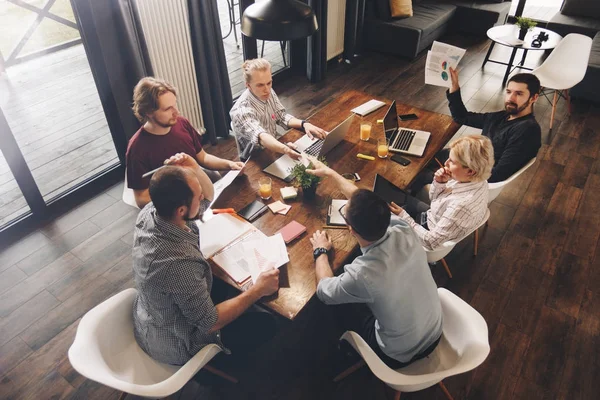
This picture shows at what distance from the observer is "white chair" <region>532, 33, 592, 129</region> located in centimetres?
429

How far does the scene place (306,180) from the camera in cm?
219

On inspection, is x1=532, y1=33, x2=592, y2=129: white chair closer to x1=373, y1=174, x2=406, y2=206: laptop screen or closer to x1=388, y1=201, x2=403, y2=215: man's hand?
x1=373, y1=174, x2=406, y2=206: laptop screen

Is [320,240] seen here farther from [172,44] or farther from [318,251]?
[172,44]

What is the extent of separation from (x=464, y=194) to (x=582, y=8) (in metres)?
5.75

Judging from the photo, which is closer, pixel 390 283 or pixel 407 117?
pixel 390 283

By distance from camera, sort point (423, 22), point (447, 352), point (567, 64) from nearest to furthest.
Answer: point (447, 352) < point (567, 64) < point (423, 22)

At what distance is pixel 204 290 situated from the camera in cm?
164

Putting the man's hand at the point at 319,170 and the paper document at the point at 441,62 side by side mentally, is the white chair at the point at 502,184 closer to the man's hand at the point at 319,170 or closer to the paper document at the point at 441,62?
the paper document at the point at 441,62

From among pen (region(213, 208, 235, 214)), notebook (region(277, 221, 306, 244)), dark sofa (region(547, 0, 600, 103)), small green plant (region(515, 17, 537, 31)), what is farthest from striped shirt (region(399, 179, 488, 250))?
dark sofa (region(547, 0, 600, 103))

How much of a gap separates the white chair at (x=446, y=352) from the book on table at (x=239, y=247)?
0.50 metres

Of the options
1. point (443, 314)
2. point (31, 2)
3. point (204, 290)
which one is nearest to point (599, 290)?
point (443, 314)

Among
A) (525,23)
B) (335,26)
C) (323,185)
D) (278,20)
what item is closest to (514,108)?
(323,185)

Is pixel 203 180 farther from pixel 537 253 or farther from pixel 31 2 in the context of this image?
pixel 31 2

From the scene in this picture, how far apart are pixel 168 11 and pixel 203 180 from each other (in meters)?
1.77
